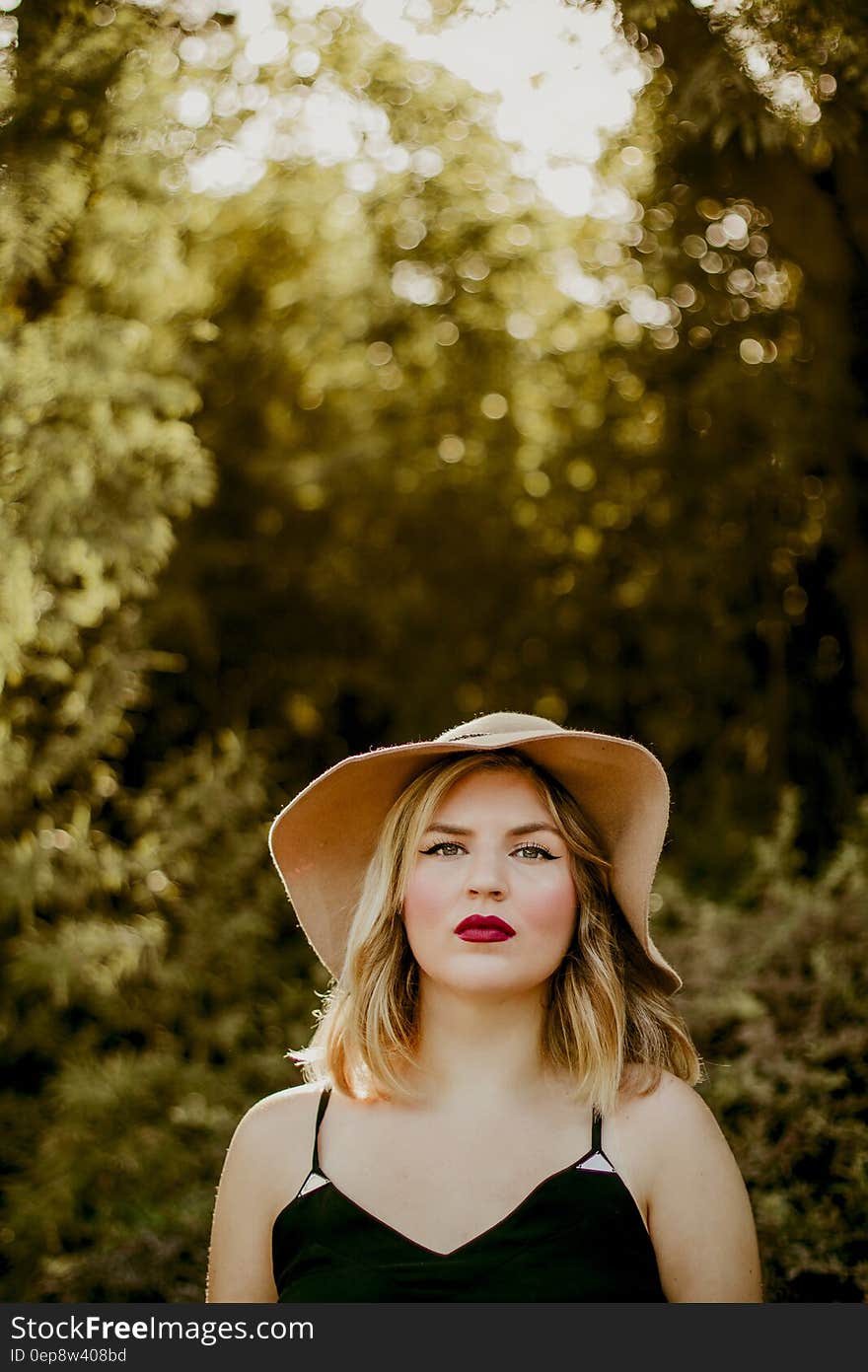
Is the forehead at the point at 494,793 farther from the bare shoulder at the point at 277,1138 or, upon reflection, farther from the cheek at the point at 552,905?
the bare shoulder at the point at 277,1138

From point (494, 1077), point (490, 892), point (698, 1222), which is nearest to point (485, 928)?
point (490, 892)

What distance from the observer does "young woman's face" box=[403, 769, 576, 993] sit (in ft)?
5.88

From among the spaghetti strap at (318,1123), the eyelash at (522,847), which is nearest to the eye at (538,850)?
the eyelash at (522,847)

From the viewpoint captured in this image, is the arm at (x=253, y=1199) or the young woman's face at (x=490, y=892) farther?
the arm at (x=253, y=1199)

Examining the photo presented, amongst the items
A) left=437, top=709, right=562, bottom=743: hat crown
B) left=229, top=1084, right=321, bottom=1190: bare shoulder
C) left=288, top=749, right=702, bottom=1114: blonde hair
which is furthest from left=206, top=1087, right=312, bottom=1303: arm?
left=437, top=709, right=562, bottom=743: hat crown

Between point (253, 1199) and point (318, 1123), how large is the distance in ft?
0.48

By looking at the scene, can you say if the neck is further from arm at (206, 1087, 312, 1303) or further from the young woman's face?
arm at (206, 1087, 312, 1303)

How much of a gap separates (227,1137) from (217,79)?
2667 millimetres

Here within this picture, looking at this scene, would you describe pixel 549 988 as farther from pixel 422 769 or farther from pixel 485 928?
pixel 422 769

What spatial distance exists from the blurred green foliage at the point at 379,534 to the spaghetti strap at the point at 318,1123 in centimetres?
109

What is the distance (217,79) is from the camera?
2.98 m

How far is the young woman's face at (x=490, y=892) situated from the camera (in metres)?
1.79
